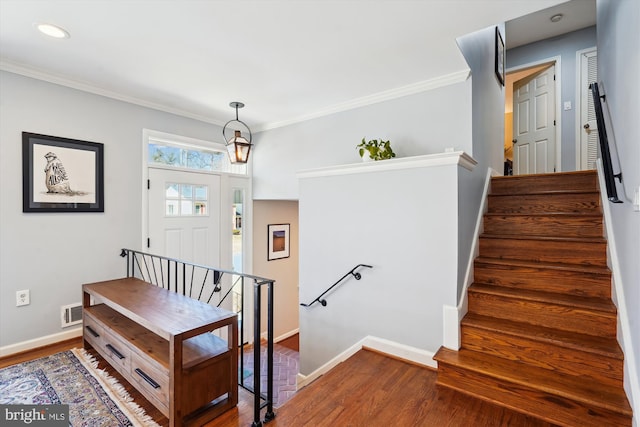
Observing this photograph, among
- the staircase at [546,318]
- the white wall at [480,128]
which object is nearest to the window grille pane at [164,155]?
the white wall at [480,128]

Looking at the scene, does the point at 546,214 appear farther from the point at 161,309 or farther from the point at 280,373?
the point at 280,373

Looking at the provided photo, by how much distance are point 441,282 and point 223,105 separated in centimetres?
302

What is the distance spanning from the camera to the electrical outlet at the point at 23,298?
2.67 metres

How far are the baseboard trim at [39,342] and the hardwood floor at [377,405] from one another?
1031 millimetres

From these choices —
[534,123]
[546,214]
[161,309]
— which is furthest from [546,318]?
[534,123]

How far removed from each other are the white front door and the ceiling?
0.91m

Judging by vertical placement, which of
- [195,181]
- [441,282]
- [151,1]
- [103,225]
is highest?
[151,1]

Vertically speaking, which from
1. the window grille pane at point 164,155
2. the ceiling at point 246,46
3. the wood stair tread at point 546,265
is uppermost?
the ceiling at point 246,46

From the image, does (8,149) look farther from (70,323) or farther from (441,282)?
(441,282)

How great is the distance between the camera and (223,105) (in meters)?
3.61

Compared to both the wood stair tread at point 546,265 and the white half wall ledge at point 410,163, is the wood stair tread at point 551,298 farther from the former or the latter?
the white half wall ledge at point 410,163

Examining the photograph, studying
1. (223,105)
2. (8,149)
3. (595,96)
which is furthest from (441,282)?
(8,149)

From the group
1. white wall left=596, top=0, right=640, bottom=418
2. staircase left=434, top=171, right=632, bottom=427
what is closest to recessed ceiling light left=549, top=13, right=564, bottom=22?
white wall left=596, top=0, right=640, bottom=418

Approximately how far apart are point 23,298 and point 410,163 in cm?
353
